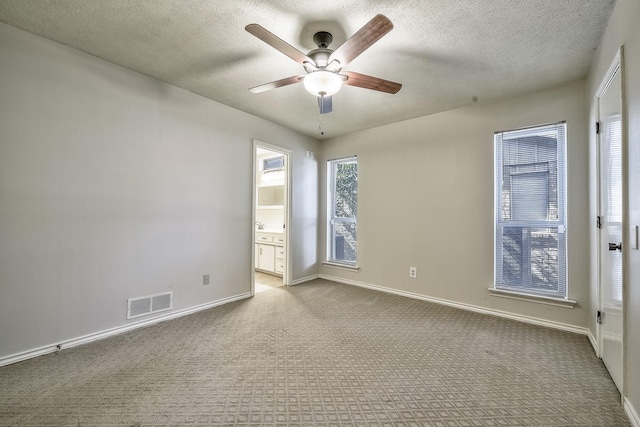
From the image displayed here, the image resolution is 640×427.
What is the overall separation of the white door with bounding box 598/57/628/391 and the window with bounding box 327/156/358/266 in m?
2.90

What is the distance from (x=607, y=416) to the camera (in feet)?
5.20

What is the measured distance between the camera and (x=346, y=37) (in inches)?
86.0

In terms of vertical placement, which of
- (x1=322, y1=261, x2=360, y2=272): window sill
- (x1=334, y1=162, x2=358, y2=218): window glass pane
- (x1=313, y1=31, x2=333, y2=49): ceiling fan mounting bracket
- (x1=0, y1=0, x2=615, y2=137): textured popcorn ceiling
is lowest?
(x1=322, y1=261, x2=360, y2=272): window sill

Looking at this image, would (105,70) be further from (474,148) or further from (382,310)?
(474,148)

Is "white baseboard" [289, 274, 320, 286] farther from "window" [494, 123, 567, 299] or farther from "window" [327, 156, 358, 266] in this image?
"window" [494, 123, 567, 299]

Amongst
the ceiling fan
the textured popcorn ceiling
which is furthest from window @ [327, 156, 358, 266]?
the ceiling fan

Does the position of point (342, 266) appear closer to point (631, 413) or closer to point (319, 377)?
point (319, 377)

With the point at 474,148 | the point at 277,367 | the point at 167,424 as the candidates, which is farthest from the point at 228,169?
the point at 474,148

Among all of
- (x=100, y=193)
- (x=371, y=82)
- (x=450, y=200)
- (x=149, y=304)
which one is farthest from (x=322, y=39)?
(x=149, y=304)

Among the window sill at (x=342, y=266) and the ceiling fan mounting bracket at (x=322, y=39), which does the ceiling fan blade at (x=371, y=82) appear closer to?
the ceiling fan mounting bracket at (x=322, y=39)

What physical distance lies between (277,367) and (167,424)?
0.77 m

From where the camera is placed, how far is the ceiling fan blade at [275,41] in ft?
5.34

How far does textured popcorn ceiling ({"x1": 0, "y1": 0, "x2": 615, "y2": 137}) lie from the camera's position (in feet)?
6.13

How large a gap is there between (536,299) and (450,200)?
1.41 meters
